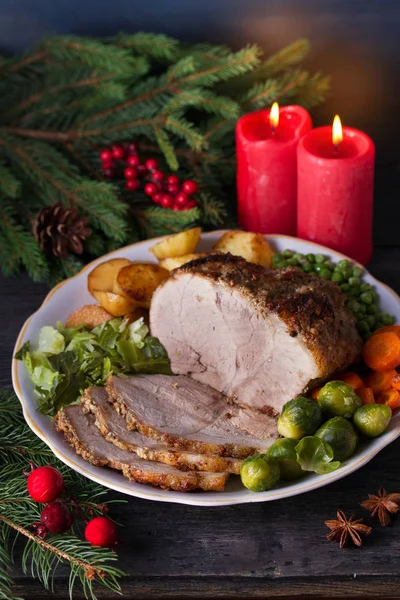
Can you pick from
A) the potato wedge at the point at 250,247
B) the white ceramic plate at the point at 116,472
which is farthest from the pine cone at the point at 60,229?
the potato wedge at the point at 250,247

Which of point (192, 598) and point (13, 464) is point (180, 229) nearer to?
point (13, 464)

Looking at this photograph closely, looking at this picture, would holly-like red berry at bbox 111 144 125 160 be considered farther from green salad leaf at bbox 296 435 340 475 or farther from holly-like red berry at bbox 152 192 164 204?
green salad leaf at bbox 296 435 340 475

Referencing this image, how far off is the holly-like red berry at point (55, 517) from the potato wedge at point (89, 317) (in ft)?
3.02

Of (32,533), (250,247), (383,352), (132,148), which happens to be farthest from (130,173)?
(32,533)

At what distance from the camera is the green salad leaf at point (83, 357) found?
9.70 feet

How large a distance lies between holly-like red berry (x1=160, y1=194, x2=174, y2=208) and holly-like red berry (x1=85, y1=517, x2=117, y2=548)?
176 centimetres

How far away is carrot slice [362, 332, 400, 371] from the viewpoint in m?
2.92

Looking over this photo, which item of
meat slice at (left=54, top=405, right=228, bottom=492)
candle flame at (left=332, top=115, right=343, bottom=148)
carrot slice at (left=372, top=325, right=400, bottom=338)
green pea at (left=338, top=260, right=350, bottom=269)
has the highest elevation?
candle flame at (left=332, top=115, right=343, bottom=148)

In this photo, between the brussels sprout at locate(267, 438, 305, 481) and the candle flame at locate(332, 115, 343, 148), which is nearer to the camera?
the brussels sprout at locate(267, 438, 305, 481)

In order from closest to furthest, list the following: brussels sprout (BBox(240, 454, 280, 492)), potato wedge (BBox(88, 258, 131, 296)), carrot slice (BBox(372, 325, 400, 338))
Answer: brussels sprout (BBox(240, 454, 280, 492)), carrot slice (BBox(372, 325, 400, 338)), potato wedge (BBox(88, 258, 131, 296))

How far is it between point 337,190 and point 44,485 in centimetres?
172

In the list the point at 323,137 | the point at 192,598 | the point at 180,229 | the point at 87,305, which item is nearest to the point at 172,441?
the point at 192,598

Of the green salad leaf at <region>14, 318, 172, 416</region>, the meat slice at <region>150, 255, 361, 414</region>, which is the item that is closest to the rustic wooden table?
the meat slice at <region>150, 255, 361, 414</region>

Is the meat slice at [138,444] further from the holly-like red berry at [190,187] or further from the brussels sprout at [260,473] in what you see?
the holly-like red berry at [190,187]
